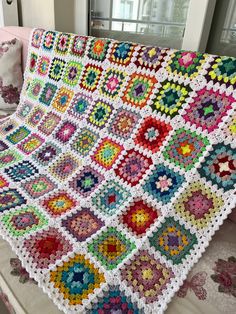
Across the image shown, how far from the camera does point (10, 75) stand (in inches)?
68.8

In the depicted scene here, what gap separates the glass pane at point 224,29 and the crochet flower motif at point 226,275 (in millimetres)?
818

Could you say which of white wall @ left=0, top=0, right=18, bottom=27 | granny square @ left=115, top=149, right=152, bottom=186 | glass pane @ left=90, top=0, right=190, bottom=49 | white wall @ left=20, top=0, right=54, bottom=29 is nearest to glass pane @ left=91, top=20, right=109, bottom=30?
glass pane @ left=90, top=0, right=190, bottom=49

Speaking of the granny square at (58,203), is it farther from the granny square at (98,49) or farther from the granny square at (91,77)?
the granny square at (98,49)

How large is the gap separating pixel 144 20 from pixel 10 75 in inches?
35.2

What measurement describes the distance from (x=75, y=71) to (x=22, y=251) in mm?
891

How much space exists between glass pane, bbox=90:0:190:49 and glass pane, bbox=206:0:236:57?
14cm

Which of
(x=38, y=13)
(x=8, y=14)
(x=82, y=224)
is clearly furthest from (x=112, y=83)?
(x=8, y=14)

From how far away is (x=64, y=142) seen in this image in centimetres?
129

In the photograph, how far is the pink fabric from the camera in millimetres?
1742

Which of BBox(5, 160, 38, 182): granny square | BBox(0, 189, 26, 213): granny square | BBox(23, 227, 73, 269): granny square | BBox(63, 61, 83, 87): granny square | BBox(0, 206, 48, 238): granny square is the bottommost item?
BBox(23, 227, 73, 269): granny square

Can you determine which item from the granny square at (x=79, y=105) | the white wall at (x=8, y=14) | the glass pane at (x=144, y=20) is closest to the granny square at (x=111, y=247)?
the granny square at (x=79, y=105)

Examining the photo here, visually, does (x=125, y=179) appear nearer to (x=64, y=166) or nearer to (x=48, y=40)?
(x=64, y=166)

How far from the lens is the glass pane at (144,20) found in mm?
1276

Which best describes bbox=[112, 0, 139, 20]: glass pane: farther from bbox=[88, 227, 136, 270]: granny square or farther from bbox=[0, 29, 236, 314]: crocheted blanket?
bbox=[88, 227, 136, 270]: granny square
